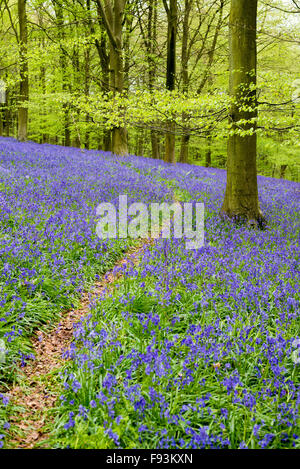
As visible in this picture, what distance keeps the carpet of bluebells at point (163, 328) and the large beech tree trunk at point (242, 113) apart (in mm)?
825

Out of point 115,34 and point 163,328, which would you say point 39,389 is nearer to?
point 163,328

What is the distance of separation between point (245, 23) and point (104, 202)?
216 inches

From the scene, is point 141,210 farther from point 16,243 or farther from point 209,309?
point 209,309

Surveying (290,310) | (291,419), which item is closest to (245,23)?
(290,310)

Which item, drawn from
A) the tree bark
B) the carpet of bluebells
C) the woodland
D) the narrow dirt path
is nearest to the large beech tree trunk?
the woodland

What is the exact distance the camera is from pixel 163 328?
3.57m

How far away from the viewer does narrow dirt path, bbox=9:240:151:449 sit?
8.50 ft

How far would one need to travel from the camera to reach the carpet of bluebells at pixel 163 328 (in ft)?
8.16

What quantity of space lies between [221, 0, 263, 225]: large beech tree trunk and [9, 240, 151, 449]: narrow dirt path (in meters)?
5.36

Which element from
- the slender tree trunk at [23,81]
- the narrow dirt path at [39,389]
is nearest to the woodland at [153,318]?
the narrow dirt path at [39,389]

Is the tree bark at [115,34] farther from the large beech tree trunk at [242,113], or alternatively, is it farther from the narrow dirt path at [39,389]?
the narrow dirt path at [39,389]

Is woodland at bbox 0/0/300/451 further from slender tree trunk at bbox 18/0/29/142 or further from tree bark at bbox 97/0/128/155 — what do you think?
slender tree trunk at bbox 18/0/29/142

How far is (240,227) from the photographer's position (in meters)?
7.63

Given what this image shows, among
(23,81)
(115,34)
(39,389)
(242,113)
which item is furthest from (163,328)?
(23,81)
